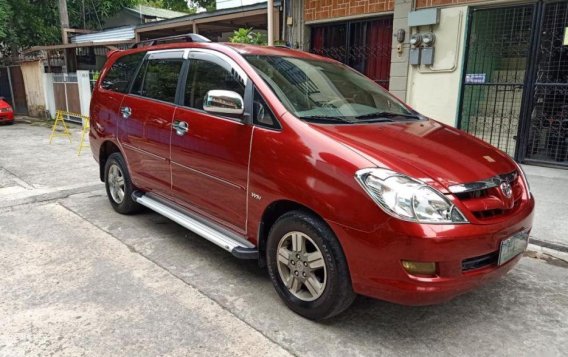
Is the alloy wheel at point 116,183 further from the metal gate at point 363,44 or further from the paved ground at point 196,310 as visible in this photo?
the metal gate at point 363,44

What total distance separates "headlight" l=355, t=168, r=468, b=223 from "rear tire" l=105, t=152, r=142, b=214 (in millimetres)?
3138

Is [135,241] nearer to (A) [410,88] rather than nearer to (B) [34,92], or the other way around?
(A) [410,88]

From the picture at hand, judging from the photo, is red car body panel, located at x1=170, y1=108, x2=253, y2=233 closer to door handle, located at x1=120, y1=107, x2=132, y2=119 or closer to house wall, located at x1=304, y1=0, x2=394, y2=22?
door handle, located at x1=120, y1=107, x2=132, y2=119

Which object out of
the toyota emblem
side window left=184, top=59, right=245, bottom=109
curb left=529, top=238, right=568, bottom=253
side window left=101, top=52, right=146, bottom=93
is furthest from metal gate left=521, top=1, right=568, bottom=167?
side window left=101, top=52, right=146, bottom=93

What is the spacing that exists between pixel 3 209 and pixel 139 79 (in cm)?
247

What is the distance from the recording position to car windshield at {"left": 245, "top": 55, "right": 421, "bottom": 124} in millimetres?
3236

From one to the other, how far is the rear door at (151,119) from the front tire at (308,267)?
5.00 ft

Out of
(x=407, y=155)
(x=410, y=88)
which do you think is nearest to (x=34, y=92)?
(x=410, y=88)

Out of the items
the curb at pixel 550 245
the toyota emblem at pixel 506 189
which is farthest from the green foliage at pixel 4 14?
the toyota emblem at pixel 506 189

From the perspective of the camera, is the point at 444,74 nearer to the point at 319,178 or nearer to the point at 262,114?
the point at 262,114

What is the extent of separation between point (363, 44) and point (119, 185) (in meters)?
5.57

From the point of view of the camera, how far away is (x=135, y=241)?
4352mm

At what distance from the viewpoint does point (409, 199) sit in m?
2.44

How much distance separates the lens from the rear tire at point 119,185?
15.9ft
